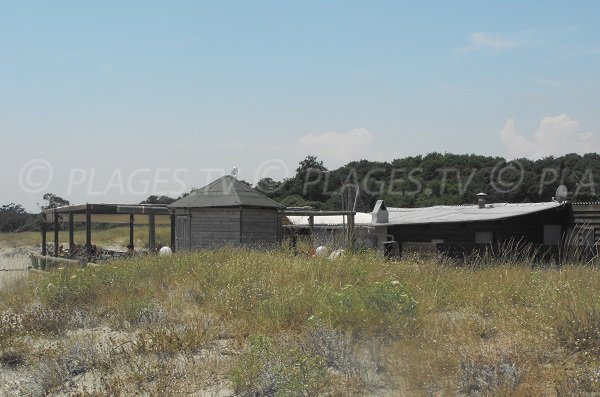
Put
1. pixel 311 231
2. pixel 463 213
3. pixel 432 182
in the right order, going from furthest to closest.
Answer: pixel 432 182 → pixel 463 213 → pixel 311 231

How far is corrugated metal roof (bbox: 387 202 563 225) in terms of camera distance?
22219 millimetres

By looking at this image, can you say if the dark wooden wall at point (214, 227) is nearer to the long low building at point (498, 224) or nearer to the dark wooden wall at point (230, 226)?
the dark wooden wall at point (230, 226)

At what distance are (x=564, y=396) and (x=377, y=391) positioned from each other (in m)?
1.65

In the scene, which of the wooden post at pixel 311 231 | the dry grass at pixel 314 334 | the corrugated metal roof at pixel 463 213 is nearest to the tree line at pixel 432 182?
the corrugated metal roof at pixel 463 213

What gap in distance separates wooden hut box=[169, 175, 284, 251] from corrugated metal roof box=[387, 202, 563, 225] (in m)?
5.29

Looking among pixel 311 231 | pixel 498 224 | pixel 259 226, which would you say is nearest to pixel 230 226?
pixel 259 226

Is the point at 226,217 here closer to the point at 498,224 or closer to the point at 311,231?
the point at 311,231

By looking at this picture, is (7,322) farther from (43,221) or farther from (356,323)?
(43,221)

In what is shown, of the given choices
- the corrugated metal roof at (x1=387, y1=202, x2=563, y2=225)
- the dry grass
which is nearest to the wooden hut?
the corrugated metal roof at (x1=387, y1=202, x2=563, y2=225)

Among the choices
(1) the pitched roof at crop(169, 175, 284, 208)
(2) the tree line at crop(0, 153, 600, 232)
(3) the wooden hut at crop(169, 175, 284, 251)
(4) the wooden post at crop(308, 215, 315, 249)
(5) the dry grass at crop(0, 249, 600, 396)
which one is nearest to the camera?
(5) the dry grass at crop(0, 249, 600, 396)

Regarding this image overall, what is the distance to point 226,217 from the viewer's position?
74.0ft

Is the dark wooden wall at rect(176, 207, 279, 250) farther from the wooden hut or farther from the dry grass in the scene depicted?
the dry grass

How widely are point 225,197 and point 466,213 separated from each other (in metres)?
9.08

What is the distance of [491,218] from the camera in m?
21.9
